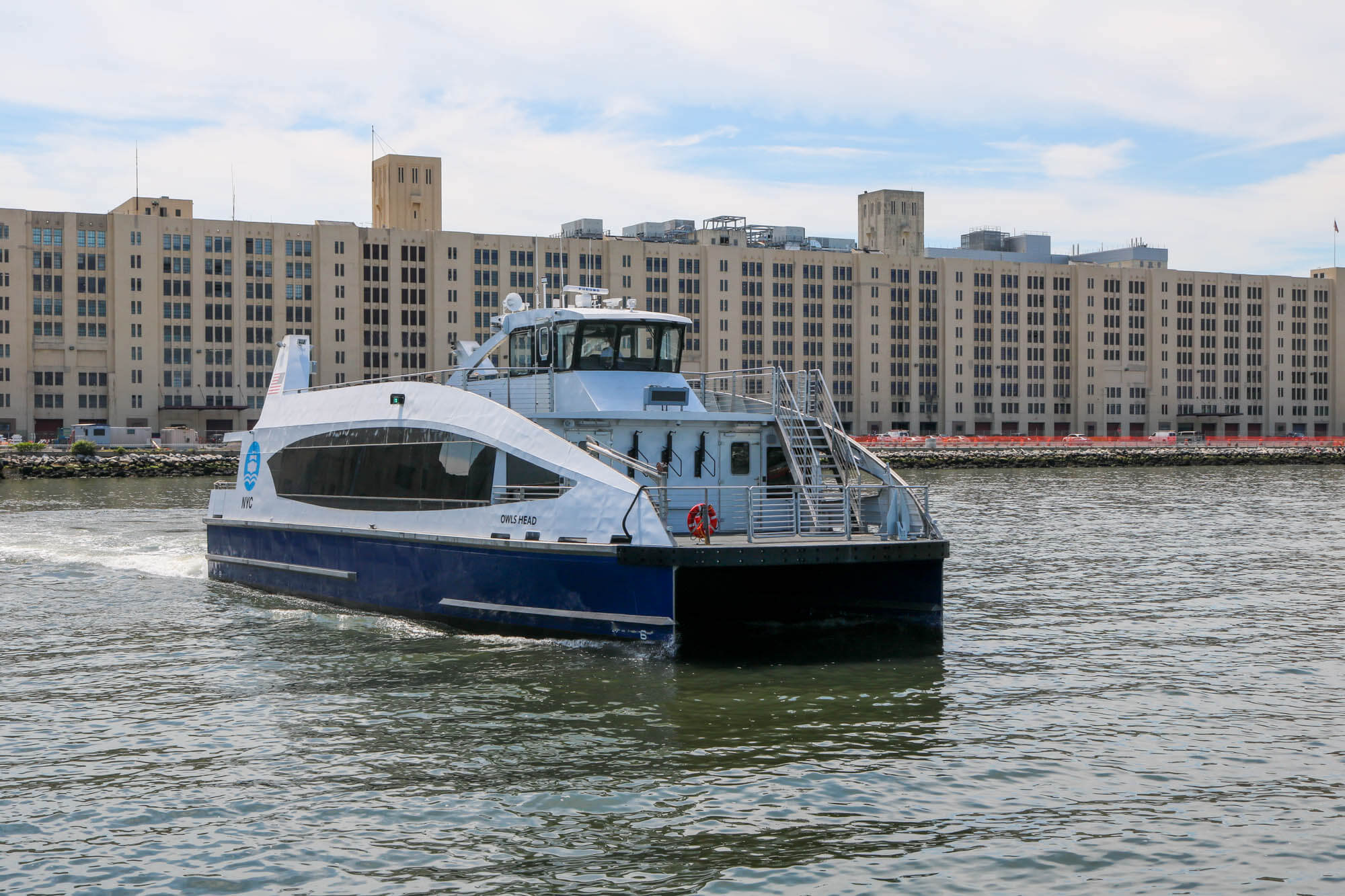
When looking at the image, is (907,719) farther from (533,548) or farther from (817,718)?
(533,548)

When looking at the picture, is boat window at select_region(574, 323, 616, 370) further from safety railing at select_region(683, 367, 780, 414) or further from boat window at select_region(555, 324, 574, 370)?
safety railing at select_region(683, 367, 780, 414)

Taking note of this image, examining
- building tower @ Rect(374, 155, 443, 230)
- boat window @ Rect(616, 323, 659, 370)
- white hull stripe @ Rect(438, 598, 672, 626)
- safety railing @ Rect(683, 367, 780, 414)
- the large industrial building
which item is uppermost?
building tower @ Rect(374, 155, 443, 230)

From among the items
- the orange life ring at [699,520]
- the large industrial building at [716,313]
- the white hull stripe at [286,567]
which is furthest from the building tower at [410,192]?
the orange life ring at [699,520]

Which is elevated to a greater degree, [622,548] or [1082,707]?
[622,548]

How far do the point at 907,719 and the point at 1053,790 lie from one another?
119 inches

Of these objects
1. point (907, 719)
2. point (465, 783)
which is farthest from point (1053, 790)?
point (465, 783)

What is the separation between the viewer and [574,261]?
14838cm

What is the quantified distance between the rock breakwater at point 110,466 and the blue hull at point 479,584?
67.0 m

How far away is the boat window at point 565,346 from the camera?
2328 cm

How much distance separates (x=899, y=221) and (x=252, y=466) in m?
153

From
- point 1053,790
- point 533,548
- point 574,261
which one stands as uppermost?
point 574,261

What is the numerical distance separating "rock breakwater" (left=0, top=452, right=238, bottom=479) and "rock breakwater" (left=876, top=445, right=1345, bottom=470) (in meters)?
50.5

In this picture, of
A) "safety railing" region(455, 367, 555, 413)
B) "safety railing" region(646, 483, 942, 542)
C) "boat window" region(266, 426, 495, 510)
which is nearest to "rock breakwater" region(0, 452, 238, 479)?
"boat window" region(266, 426, 495, 510)

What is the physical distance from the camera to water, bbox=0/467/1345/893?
1127cm
